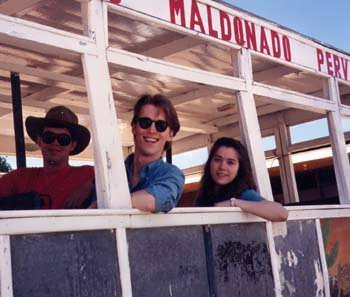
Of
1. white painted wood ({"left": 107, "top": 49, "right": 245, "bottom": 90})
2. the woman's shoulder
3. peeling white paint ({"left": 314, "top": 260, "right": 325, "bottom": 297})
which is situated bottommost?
peeling white paint ({"left": 314, "top": 260, "right": 325, "bottom": 297})

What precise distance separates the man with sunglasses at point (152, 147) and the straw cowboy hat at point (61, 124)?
60 centimetres

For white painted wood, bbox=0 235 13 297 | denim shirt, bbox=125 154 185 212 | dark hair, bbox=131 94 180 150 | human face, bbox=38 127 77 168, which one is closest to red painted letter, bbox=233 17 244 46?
dark hair, bbox=131 94 180 150

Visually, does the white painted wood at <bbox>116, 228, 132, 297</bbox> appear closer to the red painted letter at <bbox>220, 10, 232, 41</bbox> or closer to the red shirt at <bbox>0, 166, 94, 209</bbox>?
the red shirt at <bbox>0, 166, 94, 209</bbox>

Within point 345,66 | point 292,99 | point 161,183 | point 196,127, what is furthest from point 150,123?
point 196,127

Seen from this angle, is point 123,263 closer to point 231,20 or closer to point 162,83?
point 231,20

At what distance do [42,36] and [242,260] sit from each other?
144 centimetres

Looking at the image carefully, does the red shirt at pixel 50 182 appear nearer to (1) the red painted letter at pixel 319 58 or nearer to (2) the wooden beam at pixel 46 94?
(2) the wooden beam at pixel 46 94

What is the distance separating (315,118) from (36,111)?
2.56m

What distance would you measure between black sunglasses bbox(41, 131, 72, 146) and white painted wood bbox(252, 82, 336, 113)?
1.09m

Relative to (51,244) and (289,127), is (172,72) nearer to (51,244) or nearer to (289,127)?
(51,244)

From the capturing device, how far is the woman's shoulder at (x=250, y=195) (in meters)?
3.23

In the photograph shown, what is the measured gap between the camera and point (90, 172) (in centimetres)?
329

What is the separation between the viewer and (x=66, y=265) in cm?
218

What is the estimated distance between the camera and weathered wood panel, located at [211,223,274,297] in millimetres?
2846
